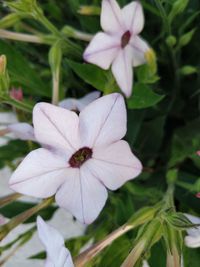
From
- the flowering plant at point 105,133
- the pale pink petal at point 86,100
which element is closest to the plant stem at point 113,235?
the flowering plant at point 105,133

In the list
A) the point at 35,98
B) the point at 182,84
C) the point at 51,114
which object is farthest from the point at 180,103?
the point at 51,114

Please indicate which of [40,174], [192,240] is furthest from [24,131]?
[192,240]

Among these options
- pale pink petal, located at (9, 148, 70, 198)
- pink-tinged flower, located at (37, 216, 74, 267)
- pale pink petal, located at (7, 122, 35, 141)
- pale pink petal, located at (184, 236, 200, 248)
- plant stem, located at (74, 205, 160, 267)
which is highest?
pale pink petal, located at (7, 122, 35, 141)

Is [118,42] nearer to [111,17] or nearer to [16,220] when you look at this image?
[111,17]

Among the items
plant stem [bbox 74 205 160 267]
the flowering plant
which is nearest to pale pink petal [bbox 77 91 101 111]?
the flowering plant

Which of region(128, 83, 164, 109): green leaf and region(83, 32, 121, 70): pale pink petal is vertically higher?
region(83, 32, 121, 70): pale pink petal

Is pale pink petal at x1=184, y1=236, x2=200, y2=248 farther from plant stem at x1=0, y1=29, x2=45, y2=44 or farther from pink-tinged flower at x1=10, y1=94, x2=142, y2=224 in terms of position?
plant stem at x1=0, y1=29, x2=45, y2=44
